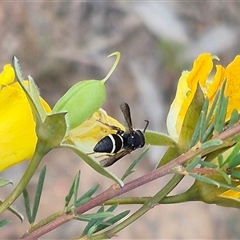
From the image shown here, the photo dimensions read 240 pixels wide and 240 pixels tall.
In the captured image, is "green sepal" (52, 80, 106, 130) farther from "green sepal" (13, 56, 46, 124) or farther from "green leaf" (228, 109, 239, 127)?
"green leaf" (228, 109, 239, 127)

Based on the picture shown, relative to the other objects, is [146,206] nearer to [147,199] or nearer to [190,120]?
[147,199]

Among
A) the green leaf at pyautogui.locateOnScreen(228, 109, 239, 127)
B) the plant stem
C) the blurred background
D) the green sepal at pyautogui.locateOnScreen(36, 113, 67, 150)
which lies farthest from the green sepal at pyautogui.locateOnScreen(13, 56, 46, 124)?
the blurred background

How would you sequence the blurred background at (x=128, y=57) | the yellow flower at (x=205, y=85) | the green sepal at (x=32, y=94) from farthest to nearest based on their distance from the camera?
the blurred background at (x=128, y=57) → the yellow flower at (x=205, y=85) → the green sepal at (x=32, y=94)

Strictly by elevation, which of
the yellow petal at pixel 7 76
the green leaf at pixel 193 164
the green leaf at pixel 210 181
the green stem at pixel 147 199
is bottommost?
the green stem at pixel 147 199

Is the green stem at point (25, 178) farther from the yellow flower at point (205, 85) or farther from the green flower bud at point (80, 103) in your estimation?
the yellow flower at point (205, 85)

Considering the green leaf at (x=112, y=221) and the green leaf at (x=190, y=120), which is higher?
the green leaf at (x=190, y=120)

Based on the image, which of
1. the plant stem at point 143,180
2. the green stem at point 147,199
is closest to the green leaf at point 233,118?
the plant stem at point 143,180

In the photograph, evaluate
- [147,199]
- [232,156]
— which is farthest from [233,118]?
[147,199]
